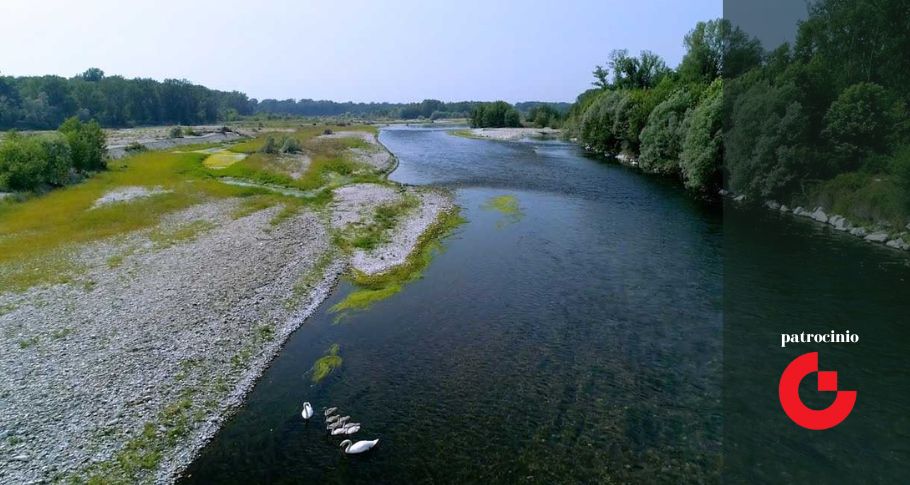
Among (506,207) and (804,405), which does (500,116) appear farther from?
(804,405)

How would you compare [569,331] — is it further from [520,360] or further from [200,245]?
[200,245]

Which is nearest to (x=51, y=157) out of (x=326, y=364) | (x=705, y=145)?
(x=326, y=364)

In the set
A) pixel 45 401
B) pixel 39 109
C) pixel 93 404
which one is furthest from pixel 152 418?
pixel 39 109

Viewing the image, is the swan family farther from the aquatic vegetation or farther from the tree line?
the tree line

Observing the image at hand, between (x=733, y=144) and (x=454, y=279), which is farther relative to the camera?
(x=733, y=144)

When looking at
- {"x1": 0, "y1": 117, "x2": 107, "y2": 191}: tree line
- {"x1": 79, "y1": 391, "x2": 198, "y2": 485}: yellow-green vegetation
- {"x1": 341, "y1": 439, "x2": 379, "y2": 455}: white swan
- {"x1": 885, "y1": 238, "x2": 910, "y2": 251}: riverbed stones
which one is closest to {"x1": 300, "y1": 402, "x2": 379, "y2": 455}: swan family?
{"x1": 341, "y1": 439, "x2": 379, "y2": 455}: white swan

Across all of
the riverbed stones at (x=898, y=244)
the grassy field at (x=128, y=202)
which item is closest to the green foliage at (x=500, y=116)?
the grassy field at (x=128, y=202)

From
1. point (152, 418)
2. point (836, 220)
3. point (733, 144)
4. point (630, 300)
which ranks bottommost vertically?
point (152, 418)
